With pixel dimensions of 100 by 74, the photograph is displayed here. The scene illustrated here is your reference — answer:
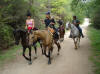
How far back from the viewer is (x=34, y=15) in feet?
59.3

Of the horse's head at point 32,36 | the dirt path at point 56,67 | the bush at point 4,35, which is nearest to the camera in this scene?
the dirt path at point 56,67

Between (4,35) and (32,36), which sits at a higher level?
(32,36)

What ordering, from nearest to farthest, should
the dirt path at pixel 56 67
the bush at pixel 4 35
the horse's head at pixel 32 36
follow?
the dirt path at pixel 56 67
the horse's head at pixel 32 36
the bush at pixel 4 35

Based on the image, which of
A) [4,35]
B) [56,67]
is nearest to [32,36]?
[56,67]

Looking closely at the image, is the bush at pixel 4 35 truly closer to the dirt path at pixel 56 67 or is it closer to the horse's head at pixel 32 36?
the dirt path at pixel 56 67

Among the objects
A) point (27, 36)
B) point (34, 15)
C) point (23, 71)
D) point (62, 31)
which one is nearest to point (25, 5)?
point (34, 15)

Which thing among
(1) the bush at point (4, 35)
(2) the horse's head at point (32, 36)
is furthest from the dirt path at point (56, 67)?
(1) the bush at point (4, 35)

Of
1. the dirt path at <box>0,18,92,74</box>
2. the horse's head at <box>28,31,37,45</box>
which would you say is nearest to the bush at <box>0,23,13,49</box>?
the dirt path at <box>0,18,92,74</box>

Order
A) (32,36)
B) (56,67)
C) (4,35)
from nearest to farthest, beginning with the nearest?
(56,67) < (32,36) < (4,35)

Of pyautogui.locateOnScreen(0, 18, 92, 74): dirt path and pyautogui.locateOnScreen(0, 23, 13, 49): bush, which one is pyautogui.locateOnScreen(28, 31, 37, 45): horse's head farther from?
pyautogui.locateOnScreen(0, 23, 13, 49): bush

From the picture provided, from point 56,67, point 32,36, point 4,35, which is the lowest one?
point 56,67

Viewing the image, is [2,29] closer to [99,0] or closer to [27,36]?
[27,36]

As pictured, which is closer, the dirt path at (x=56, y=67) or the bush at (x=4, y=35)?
the dirt path at (x=56, y=67)

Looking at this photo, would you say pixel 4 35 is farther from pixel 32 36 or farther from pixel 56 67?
pixel 56 67
